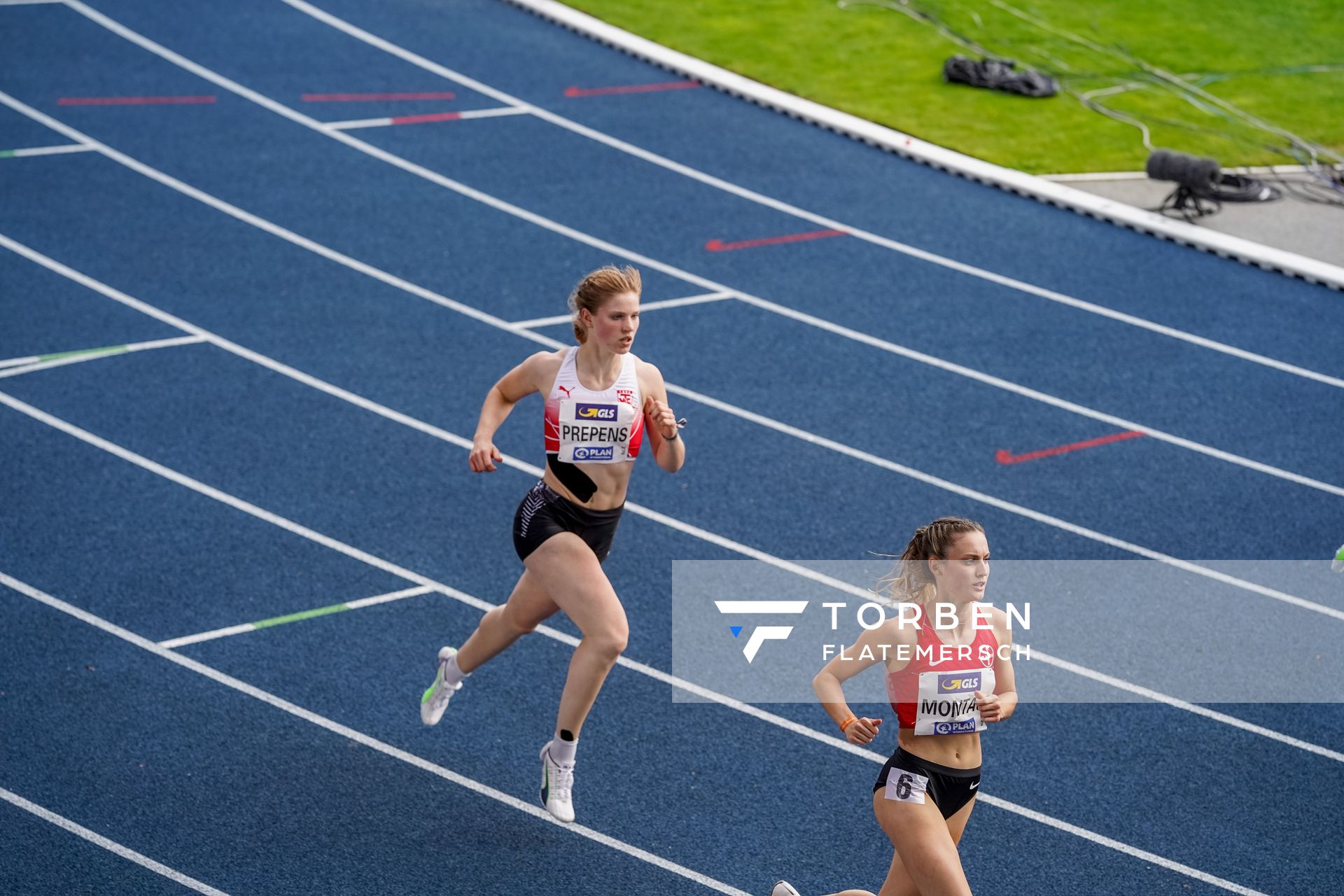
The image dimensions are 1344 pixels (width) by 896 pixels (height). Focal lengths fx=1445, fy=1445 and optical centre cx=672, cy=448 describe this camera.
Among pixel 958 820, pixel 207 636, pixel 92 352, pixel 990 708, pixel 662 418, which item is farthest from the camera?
pixel 92 352

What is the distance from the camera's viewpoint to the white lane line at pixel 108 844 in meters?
5.16

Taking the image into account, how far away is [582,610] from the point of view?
5168 mm

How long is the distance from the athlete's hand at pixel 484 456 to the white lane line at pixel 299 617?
67.6 inches

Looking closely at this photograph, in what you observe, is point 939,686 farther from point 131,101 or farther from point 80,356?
point 131,101

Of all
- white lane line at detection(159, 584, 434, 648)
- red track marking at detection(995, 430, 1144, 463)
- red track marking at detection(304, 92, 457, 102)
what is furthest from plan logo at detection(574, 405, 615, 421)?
red track marking at detection(304, 92, 457, 102)

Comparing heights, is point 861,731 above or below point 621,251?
above

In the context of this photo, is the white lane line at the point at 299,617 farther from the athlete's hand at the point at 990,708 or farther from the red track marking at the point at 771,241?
the red track marking at the point at 771,241

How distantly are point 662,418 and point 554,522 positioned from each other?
57cm

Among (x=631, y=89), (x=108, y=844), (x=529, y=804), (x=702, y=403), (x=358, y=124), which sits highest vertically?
(x=631, y=89)

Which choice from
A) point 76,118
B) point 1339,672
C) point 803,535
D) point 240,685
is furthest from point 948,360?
point 76,118

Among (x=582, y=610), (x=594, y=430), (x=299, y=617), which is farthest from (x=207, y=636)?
(x=594, y=430)

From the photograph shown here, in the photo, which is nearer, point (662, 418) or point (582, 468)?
point (662, 418)

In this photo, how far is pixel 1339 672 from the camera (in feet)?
21.5

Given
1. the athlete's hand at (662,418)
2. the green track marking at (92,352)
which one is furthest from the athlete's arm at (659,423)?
the green track marking at (92,352)
